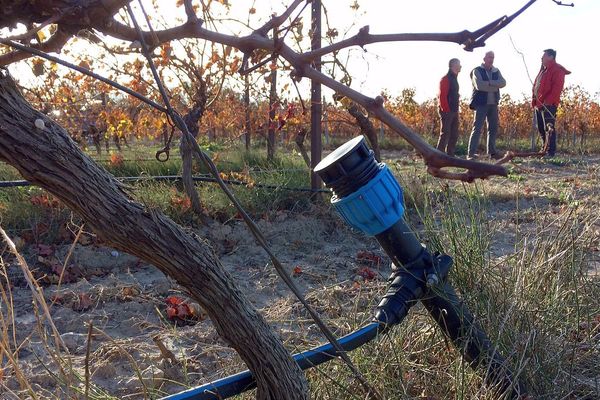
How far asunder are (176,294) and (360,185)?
7.37 ft

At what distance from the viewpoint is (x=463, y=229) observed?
238 cm

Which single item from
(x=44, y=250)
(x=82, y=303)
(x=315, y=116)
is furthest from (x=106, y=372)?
(x=315, y=116)

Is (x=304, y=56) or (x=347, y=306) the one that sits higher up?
(x=304, y=56)

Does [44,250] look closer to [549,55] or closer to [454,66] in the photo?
[454,66]

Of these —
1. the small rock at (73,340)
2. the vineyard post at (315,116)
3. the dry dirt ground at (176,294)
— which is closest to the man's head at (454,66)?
the dry dirt ground at (176,294)

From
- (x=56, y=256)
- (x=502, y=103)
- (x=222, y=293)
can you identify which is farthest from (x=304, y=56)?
(x=502, y=103)

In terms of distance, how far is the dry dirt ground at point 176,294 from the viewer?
2.39m

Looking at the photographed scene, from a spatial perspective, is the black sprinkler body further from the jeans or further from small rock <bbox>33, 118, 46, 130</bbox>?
the jeans

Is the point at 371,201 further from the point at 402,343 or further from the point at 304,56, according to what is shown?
the point at 402,343

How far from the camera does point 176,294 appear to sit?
3451 millimetres

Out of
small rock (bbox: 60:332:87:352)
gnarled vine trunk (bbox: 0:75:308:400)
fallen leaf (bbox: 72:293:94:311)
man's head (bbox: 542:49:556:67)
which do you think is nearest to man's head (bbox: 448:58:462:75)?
man's head (bbox: 542:49:556:67)

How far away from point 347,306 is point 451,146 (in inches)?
275

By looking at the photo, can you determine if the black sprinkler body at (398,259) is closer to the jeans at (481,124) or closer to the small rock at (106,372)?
the small rock at (106,372)

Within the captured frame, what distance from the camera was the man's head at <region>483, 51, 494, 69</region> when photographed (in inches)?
366
